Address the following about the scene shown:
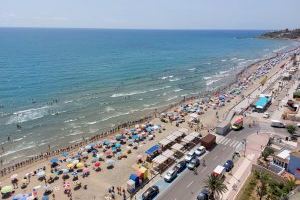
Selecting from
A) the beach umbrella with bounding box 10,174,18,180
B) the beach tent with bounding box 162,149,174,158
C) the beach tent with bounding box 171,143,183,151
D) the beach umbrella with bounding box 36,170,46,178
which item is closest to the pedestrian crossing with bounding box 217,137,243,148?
the beach tent with bounding box 171,143,183,151

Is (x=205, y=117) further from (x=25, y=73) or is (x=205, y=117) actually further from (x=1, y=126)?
(x=25, y=73)

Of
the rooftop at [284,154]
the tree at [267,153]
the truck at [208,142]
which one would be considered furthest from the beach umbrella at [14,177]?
the rooftop at [284,154]

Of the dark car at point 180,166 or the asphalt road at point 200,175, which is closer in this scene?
the asphalt road at point 200,175

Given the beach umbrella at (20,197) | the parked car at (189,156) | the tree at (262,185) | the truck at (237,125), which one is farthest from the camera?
the truck at (237,125)

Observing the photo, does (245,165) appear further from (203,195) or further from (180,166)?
(203,195)

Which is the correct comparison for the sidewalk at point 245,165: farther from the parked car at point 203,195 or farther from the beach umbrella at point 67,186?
the beach umbrella at point 67,186

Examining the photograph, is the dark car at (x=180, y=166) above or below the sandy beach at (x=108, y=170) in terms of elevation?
above
